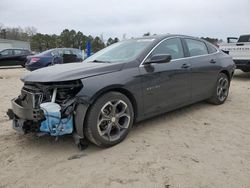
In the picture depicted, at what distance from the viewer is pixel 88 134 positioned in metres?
3.71

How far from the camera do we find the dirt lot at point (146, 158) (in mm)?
3076

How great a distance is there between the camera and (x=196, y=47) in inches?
220

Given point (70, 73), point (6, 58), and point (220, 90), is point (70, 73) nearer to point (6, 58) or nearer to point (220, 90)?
point (220, 90)

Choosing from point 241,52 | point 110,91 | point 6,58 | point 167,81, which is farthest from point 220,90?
point 6,58

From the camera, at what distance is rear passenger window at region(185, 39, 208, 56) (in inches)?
212

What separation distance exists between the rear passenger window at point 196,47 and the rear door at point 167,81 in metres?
0.30

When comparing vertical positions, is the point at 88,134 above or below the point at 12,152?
above

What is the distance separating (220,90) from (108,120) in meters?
3.23

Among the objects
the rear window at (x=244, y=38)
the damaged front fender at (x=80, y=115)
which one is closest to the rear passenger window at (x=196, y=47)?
the damaged front fender at (x=80, y=115)

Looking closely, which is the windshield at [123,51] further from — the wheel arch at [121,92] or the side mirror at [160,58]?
the wheel arch at [121,92]

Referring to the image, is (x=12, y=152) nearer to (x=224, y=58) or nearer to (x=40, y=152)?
(x=40, y=152)

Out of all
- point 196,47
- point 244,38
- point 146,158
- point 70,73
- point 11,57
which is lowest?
point 146,158

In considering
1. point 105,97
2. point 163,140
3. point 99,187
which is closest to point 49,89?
point 105,97

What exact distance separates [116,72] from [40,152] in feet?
4.92
